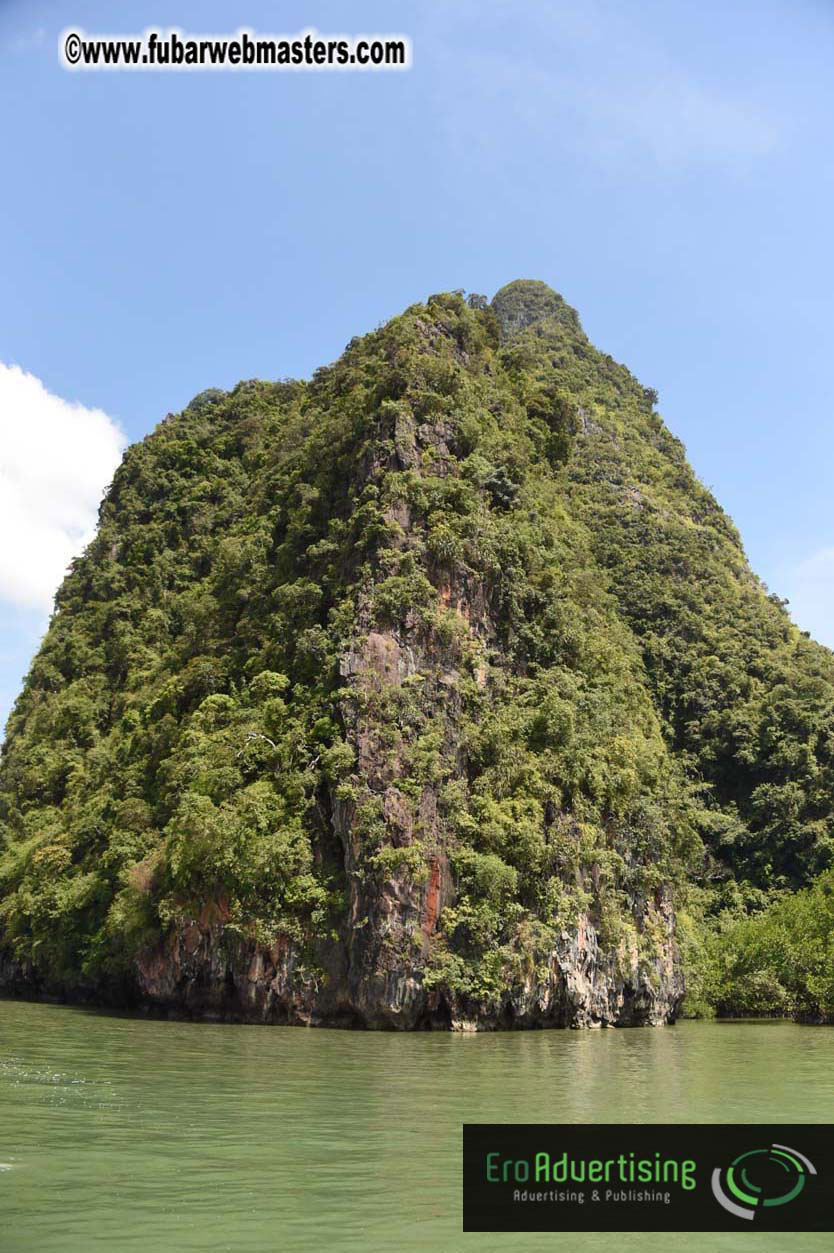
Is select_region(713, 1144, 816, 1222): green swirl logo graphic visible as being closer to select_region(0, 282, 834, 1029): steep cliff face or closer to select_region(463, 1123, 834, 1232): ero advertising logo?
select_region(463, 1123, 834, 1232): ero advertising logo

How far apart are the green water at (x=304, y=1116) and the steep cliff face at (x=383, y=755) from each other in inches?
184

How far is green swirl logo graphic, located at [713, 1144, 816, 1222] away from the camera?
29.4ft

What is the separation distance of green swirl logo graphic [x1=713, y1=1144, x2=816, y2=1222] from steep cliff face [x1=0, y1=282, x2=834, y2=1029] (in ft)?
63.1

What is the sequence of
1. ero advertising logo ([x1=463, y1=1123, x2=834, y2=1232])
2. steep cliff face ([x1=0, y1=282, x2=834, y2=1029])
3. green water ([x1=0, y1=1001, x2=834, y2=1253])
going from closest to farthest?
green water ([x1=0, y1=1001, x2=834, y2=1253]) < ero advertising logo ([x1=463, y1=1123, x2=834, y2=1232]) < steep cliff face ([x1=0, y1=282, x2=834, y2=1029])

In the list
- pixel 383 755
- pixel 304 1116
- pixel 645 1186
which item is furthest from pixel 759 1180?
pixel 383 755

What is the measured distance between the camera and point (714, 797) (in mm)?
58281

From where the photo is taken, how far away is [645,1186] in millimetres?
9430

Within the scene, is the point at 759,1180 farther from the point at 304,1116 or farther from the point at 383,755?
the point at 383,755

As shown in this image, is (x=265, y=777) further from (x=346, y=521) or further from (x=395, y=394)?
(x=395, y=394)

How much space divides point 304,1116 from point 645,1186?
514 cm

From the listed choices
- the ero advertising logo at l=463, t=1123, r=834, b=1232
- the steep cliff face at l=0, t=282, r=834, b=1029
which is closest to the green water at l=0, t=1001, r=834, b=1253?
the ero advertising logo at l=463, t=1123, r=834, b=1232

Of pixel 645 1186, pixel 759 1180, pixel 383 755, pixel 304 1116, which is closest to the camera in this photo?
pixel 645 1186

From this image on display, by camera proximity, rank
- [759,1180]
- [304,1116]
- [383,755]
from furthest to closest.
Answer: [383,755] → [304,1116] → [759,1180]

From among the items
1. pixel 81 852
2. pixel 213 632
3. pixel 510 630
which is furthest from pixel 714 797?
pixel 81 852
